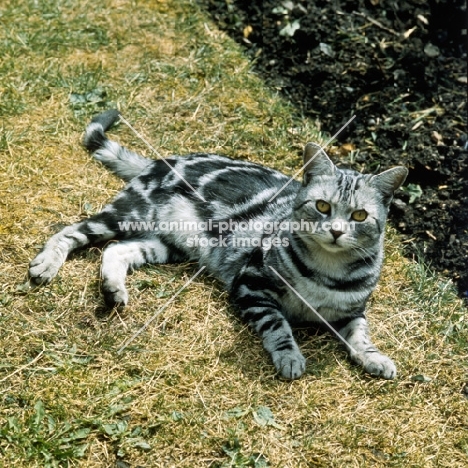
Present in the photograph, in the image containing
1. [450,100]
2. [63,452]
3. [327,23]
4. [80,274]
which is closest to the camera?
[63,452]

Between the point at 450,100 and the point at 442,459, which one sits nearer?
the point at 442,459

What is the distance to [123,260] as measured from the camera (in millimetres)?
4383

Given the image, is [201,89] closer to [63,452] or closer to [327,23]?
[327,23]

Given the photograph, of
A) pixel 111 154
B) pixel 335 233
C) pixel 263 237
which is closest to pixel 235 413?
pixel 335 233

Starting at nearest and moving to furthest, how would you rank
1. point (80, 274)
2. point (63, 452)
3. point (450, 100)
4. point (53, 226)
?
point (63, 452) → point (80, 274) → point (53, 226) → point (450, 100)

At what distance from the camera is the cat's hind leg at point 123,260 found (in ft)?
13.5

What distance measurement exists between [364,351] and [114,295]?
1.41 metres

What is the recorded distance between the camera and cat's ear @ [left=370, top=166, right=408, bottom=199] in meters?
3.95

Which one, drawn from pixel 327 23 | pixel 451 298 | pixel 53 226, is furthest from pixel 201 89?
pixel 451 298

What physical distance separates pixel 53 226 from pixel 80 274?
1.55 feet

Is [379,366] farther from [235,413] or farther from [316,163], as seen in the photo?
[316,163]

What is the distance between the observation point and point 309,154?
4.05 m

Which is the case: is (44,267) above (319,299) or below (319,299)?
above

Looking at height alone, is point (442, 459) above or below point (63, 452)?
below
